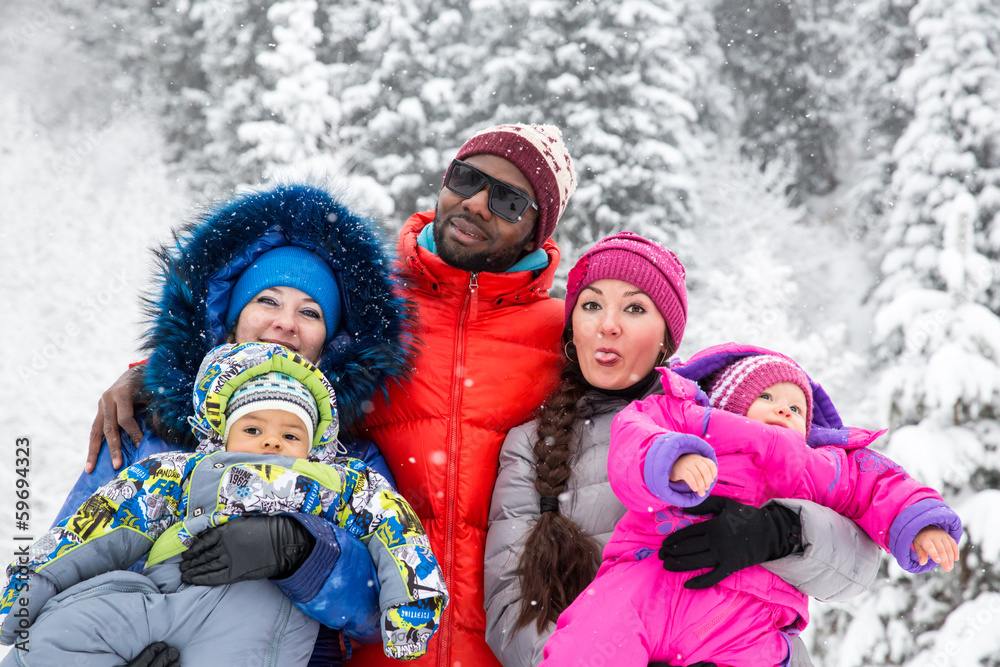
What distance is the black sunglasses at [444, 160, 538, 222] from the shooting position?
323 cm

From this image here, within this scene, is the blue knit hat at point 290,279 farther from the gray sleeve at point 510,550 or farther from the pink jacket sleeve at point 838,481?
the pink jacket sleeve at point 838,481

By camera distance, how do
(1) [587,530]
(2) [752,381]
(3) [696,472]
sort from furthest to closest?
(1) [587,530], (2) [752,381], (3) [696,472]

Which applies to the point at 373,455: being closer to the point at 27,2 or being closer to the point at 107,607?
the point at 107,607

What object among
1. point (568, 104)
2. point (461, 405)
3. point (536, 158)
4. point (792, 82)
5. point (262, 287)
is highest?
point (792, 82)

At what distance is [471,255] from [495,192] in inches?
13.6

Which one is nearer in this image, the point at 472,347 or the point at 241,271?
the point at 241,271

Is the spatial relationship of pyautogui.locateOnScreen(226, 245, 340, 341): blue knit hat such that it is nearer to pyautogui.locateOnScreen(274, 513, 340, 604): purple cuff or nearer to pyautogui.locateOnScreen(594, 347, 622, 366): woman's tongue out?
pyautogui.locateOnScreen(274, 513, 340, 604): purple cuff

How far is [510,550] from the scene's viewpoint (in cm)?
271

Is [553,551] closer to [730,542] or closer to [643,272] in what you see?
[730,542]

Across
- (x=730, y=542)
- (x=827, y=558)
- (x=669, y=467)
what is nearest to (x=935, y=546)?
(x=827, y=558)

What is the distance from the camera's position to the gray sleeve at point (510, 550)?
8.38 feet

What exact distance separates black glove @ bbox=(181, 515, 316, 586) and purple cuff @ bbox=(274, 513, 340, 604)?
3 cm

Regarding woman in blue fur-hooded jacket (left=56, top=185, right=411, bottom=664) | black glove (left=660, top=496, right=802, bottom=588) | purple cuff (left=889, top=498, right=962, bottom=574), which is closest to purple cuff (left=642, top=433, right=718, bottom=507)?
black glove (left=660, top=496, right=802, bottom=588)

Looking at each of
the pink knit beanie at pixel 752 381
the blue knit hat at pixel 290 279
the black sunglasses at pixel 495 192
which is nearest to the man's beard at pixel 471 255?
the black sunglasses at pixel 495 192
